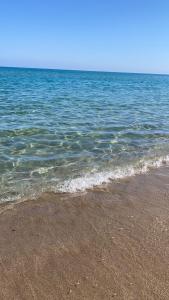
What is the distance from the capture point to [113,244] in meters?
4.42

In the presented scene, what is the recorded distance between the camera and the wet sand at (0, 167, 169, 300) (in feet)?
11.7

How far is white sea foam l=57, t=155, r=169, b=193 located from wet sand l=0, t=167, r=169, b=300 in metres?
0.34

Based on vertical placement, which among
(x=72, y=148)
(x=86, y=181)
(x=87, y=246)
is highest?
(x=72, y=148)

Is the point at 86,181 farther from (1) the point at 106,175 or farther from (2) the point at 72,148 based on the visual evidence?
(2) the point at 72,148

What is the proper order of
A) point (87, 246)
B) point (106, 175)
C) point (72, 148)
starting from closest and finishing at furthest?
point (87, 246), point (106, 175), point (72, 148)

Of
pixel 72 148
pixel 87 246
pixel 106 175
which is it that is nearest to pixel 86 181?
pixel 106 175

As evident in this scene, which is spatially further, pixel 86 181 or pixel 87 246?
pixel 86 181

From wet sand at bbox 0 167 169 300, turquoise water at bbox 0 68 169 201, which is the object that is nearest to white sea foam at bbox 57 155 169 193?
turquoise water at bbox 0 68 169 201

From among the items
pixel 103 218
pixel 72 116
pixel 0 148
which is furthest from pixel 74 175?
pixel 72 116

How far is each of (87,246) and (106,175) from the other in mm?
2942

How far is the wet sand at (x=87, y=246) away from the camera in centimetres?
357

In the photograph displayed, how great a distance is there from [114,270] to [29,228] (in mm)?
1626

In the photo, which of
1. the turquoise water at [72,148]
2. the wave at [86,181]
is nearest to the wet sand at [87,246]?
the wave at [86,181]

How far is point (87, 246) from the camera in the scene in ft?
14.4
